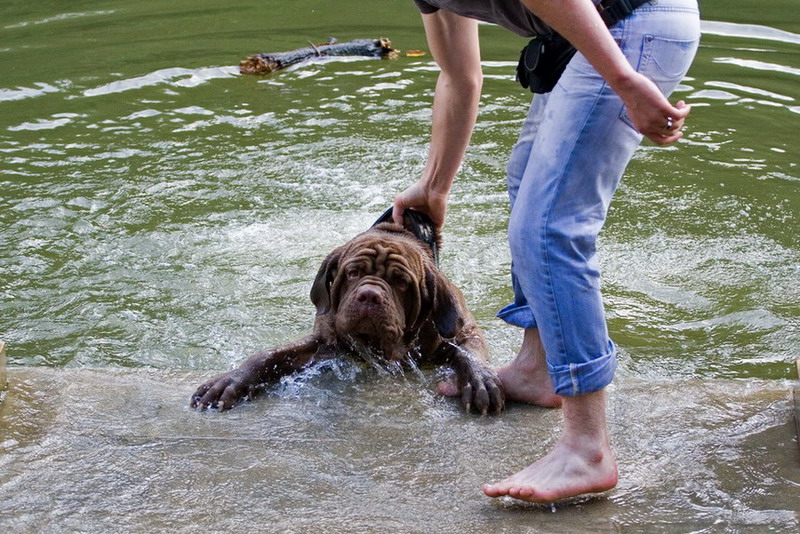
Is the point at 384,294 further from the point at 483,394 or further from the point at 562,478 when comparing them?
the point at 562,478

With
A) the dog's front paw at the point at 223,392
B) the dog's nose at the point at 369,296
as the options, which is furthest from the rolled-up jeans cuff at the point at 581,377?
the dog's front paw at the point at 223,392

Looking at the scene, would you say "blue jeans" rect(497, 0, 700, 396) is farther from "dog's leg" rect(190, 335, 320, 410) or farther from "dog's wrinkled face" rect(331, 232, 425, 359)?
"dog's leg" rect(190, 335, 320, 410)

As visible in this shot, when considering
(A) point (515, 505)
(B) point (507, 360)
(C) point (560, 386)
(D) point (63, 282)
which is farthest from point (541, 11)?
(D) point (63, 282)

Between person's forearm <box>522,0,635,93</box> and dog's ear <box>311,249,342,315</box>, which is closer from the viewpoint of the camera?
person's forearm <box>522,0,635,93</box>

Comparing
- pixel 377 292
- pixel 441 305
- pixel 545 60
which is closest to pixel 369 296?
pixel 377 292

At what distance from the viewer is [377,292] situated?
4707 millimetres

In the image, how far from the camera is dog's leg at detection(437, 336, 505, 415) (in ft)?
14.0

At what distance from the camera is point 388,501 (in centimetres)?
352

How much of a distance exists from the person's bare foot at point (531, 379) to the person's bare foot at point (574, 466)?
26.3 inches

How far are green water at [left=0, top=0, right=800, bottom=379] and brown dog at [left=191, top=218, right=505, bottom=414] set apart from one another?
1.94ft

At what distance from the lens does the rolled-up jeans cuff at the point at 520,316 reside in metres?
4.24

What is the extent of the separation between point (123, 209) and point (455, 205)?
2.44 m

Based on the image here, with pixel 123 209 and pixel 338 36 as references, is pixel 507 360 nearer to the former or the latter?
pixel 123 209

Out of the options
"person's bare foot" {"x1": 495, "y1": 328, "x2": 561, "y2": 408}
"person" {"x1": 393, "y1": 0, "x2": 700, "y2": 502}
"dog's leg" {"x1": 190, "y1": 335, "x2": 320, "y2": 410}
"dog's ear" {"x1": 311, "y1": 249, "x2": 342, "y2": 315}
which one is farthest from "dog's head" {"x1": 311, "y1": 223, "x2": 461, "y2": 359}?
"person" {"x1": 393, "y1": 0, "x2": 700, "y2": 502}
